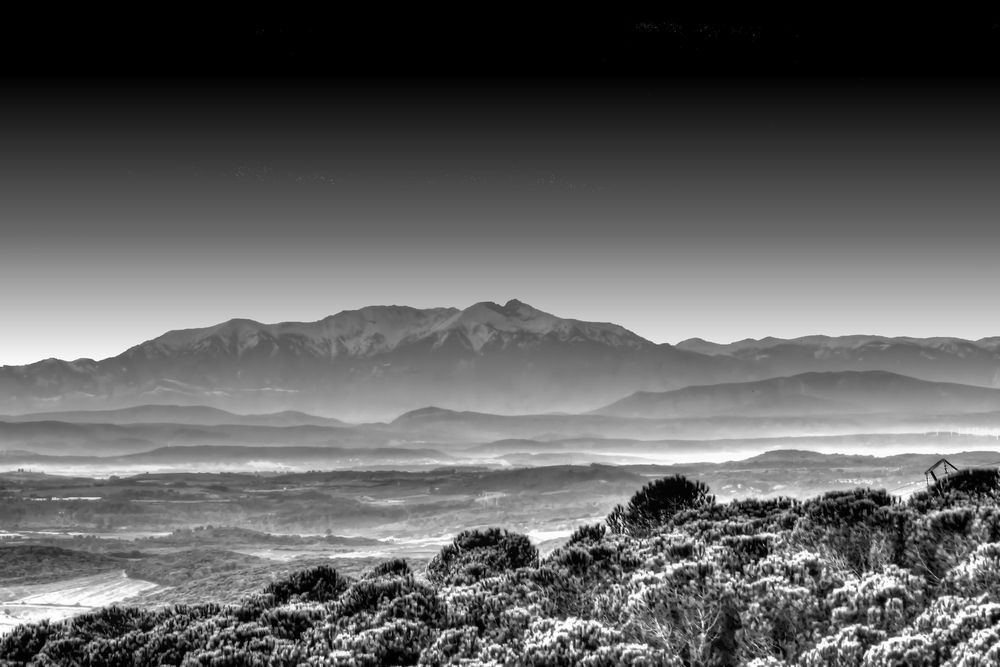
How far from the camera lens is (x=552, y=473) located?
155 metres

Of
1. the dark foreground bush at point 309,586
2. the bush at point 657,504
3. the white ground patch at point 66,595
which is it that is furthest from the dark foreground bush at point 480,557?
the white ground patch at point 66,595

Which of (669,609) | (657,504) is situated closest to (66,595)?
(657,504)

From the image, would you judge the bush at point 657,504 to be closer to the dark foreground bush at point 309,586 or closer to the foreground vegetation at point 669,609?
the foreground vegetation at point 669,609

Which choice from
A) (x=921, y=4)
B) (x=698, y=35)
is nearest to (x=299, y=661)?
(x=698, y=35)

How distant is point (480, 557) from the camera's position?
16.6m

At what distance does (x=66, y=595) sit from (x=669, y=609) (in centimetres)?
5612

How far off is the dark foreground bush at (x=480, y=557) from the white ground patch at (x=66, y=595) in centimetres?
3390

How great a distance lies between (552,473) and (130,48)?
150m

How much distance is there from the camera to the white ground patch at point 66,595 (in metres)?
45.4

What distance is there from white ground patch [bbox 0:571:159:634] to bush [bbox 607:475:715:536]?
3593 centimetres

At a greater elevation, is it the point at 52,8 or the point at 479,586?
the point at 52,8

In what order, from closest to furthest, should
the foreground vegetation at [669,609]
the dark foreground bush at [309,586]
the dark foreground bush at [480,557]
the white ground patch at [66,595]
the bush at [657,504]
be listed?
the foreground vegetation at [669,609] → the dark foreground bush at [309,586] → the dark foreground bush at [480,557] → the bush at [657,504] → the white ground patch at [66,595]

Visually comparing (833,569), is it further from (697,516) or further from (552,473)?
(552,473)

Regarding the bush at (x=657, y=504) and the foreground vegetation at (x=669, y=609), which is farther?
the bush at (x=657, y=504)
